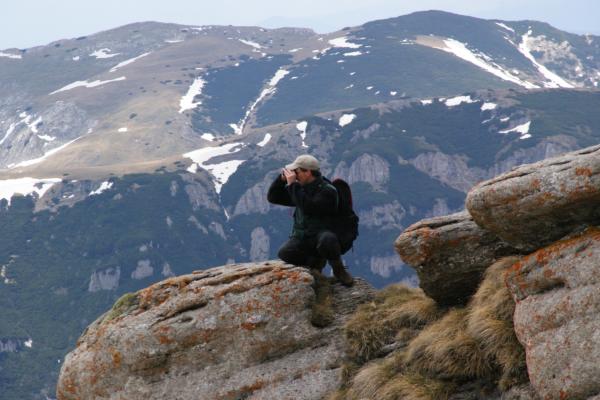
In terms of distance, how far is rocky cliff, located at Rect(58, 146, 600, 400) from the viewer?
14570 mm

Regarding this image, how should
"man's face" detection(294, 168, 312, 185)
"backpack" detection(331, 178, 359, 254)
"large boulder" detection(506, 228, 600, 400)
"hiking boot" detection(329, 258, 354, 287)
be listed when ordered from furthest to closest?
1. "hiking boot" detection(329, 258, 354, 287)
2. "backpack" detection(331, 178, 359, 254)
3. "man's face" detection(294, 168, 312, 185)
4. "large boulder" detection(506, 228, 600, 400)

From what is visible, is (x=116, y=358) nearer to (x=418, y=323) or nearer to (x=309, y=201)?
(x=309, y=201)

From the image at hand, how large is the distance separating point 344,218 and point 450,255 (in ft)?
13.7

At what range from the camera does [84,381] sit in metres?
21.8

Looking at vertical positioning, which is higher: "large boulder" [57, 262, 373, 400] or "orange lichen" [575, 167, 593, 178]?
"orange lichen" [575, 167, 593, 178]

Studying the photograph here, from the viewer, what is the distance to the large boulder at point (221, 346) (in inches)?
791

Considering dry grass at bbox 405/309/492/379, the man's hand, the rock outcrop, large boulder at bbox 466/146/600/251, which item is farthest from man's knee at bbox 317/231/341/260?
large boulder at bbox 466/146/600/251

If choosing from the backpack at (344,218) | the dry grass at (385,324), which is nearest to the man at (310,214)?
the backpack at (344,218)

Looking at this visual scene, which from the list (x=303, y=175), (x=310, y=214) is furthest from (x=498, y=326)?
(x=303, y=175)

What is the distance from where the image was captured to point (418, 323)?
19.8m

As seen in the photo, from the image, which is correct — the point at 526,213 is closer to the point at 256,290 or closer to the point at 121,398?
the point at 256,290

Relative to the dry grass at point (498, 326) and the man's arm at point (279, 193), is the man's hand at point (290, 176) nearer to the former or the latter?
the man's arm at point (279, 193)

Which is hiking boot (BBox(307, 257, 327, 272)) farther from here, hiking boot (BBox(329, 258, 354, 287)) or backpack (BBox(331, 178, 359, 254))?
backpack (BBox(331, 178, 359, 254))

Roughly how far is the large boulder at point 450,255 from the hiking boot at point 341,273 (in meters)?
3.21
